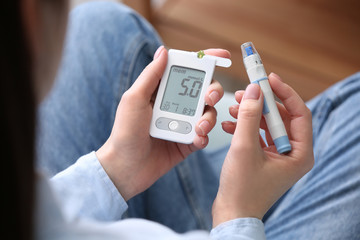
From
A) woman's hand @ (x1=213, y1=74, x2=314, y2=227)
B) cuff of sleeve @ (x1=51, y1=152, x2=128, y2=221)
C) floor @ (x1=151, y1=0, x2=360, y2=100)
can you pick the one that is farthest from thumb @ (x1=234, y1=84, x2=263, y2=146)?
floor @ (x1=151, y1=0, x2=360, y2=100)

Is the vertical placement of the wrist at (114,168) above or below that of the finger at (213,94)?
below

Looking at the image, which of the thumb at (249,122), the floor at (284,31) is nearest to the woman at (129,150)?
the thumb at (249,122)

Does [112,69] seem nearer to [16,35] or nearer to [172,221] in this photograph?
[172,221]

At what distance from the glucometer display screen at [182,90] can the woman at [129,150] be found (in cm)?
3

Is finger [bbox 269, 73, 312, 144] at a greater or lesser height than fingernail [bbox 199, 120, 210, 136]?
greater

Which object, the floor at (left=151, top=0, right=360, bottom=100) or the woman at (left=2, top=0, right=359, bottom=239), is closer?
the woman at (left=2, top=0, right=359, bottom=239)

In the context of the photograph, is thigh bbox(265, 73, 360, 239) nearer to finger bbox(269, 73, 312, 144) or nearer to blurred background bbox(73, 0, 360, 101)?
finger bbox(269, 73, 312, 144)

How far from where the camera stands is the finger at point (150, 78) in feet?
2.05

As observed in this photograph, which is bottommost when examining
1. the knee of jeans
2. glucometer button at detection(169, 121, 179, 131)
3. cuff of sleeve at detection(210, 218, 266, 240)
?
cuff of sleeve at detection(210, 218, 266, 240)

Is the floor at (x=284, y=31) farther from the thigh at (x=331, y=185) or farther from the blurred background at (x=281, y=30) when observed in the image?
the thigh at (x=331, y=185)

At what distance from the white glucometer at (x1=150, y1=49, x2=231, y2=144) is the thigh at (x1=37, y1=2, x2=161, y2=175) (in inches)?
6.1

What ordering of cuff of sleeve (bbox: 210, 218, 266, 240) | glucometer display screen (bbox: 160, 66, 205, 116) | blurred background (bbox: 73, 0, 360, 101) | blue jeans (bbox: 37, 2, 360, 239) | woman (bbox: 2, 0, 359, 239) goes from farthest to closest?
blurred background (bbox: 73, 0, 360, 101), blue jeans (bbox: 37, 2, 360, 239), glucometer display screen (bbox: 160, 66, 205, 116), cuff of sleeve (bbox: 210, 218, 266, 240), woman (bbox: 2, 0, 359, 239)

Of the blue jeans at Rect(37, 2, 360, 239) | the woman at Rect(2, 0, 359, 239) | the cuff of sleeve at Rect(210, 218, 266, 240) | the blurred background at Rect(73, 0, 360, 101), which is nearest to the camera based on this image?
the woman at Rect(2, 0, 359, 239)

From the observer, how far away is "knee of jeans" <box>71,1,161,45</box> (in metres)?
0.82
